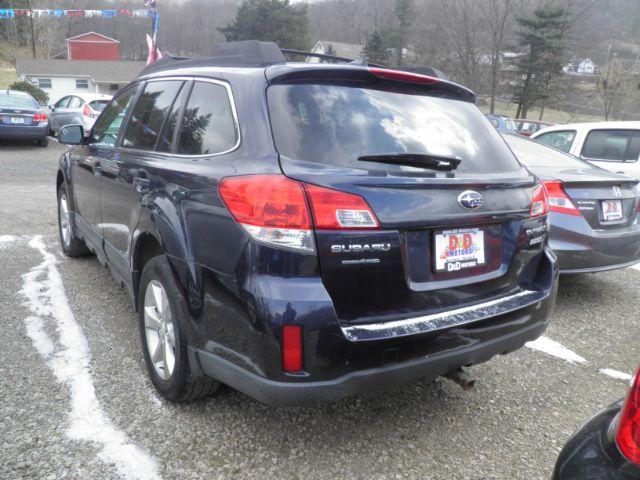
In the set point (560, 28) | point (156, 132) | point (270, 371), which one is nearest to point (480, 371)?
point (270, 371)

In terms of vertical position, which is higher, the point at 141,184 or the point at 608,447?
the point at 141,184

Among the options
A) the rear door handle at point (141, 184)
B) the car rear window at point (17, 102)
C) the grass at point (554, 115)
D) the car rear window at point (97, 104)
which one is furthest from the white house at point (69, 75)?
the rear door handle at point (141, 184)

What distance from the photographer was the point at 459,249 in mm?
2336

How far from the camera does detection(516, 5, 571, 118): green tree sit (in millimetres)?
36344

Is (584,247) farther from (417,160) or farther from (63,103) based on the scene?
(63,103)

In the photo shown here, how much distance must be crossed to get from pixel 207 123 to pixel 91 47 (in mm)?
69188

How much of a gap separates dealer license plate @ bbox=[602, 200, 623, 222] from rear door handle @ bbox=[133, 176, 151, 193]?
11.7 ft

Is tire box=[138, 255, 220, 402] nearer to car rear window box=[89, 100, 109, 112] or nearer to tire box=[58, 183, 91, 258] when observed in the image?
tire box=[58, 183, 91, 258]

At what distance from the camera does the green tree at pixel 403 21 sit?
159 ft

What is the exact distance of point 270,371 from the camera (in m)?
2.06

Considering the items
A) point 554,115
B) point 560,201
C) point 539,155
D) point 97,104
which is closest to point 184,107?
point 560,201

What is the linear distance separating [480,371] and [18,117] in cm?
1420

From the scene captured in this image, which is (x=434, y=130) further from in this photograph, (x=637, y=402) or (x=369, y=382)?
(x=637, y=402)

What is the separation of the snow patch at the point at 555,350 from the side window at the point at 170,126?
8.83ft
